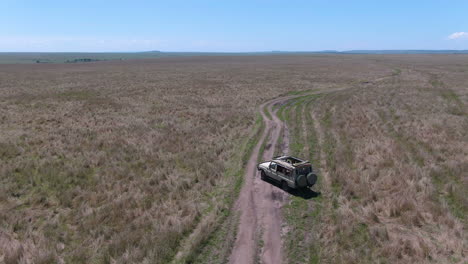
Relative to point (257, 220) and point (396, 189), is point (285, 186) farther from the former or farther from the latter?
point (396, 189)

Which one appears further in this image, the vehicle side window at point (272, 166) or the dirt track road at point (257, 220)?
the vehicle side window at point (272, 166)

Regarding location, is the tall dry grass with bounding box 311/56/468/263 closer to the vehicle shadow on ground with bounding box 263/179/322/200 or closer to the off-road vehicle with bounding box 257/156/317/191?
the vehicle shadow on ground with bounding box 263/179/322/200

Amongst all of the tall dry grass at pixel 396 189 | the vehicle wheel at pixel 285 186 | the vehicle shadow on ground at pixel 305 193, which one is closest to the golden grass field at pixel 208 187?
the tall dry grass at pixel 396 189

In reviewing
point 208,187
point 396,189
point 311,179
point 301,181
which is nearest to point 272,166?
point 301,181

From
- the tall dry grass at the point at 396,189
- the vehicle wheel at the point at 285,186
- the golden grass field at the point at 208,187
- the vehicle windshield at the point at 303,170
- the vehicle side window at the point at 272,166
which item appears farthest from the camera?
the vehicle side window at the point at 272,166

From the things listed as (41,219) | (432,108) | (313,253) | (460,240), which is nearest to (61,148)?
(41,219)

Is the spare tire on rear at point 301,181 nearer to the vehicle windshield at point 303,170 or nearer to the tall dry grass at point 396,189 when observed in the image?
the vehicle windshield at point 303,170

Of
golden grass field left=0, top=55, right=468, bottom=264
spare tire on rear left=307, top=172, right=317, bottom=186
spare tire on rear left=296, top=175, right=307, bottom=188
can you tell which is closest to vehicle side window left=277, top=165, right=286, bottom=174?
spare tire on rear left=296, top=175, right=307, bottom=188

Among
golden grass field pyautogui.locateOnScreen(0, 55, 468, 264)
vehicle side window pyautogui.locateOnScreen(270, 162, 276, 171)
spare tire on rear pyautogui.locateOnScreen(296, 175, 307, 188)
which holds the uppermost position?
vehicle side window pyautogui.locateOnScreen(270, 162, 276, 171)
